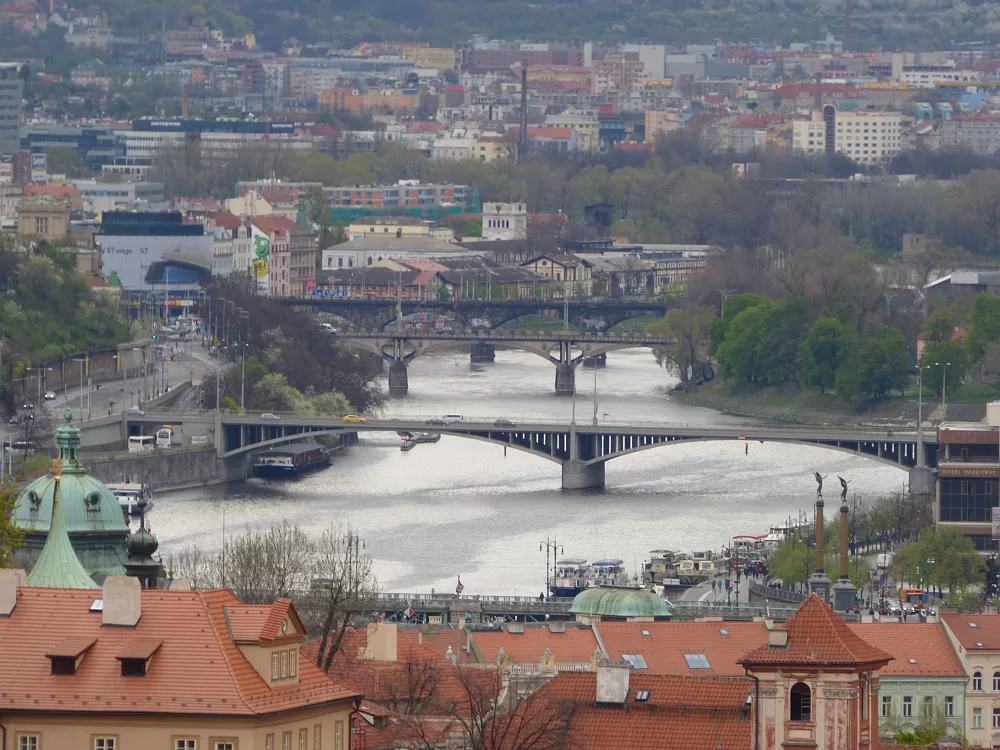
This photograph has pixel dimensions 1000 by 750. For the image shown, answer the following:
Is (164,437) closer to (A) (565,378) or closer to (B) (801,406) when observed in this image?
(B) (801,406)

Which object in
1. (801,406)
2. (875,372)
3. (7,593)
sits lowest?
(801,406)

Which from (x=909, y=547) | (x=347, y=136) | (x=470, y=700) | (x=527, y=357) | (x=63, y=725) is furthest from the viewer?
(x=347, y=136)

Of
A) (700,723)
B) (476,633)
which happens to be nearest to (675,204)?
(476,633)

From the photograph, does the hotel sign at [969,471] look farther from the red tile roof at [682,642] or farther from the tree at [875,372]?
the tree at [875,372]

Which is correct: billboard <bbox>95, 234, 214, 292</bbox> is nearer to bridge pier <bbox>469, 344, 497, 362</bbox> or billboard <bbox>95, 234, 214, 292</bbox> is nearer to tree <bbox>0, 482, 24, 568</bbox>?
bridge pier <bbox>469, 344, 497, 362</bbox>

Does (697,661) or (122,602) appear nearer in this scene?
(122,602)

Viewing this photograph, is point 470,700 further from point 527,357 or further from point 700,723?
point 527,357

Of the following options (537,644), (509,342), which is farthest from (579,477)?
(537,644)
